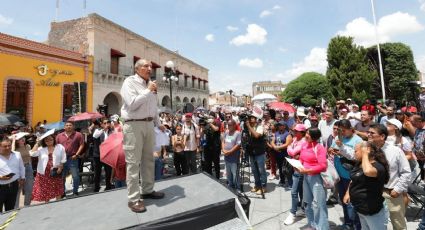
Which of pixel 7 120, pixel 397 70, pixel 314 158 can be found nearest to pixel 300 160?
pixel 314 158

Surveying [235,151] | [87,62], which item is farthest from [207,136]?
[87,62]

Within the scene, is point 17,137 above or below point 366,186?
above

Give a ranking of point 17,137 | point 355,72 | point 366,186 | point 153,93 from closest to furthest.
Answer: point 366,186 < point 153,93 < point 17,137 < point 355,72

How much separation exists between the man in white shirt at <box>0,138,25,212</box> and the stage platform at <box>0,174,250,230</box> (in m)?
1.49

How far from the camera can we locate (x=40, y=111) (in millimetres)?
16359

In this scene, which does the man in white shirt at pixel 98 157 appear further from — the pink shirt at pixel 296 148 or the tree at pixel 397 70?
the tree at pixel 397 70

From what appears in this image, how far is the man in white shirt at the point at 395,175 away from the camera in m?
3.31

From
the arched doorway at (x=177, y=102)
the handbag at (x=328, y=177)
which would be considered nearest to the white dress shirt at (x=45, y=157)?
the handbag at (x=328, y=177)

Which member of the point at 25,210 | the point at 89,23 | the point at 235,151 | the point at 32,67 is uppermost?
the point at 89,23

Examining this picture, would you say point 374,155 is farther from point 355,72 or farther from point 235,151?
point 355,72

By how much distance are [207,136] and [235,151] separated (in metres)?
1.28

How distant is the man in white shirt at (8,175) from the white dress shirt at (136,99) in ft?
9.41

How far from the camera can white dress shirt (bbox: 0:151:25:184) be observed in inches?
169

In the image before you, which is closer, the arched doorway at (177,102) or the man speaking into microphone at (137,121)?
the man speaking into microphone at (137,121)
